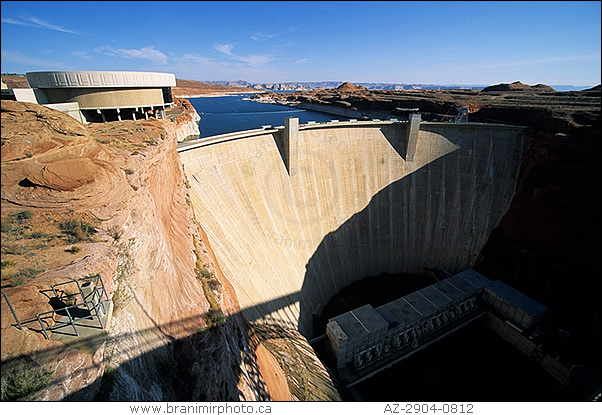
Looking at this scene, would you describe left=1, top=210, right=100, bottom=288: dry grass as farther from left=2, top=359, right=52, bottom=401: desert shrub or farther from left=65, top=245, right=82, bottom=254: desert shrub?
left=2, top=359, right=52, bottom=401: desert shrub

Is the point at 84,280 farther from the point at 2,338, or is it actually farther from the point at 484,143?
the point at 484,143

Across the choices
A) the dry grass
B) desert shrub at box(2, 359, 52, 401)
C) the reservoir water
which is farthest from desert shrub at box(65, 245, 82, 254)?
the reservoir water

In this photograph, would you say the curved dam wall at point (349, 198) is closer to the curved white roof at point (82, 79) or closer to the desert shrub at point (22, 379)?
the curved white roof at point (82, 79)

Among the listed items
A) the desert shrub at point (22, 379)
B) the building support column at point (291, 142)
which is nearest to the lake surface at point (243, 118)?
the building support column at point (291, 142)

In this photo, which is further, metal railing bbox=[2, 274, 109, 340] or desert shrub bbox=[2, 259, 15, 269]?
desert shrub bbox=[2, 259, 15, 269]

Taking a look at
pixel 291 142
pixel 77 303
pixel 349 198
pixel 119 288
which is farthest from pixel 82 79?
pixel 349 198

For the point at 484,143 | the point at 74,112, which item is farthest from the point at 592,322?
the point at 74,112
